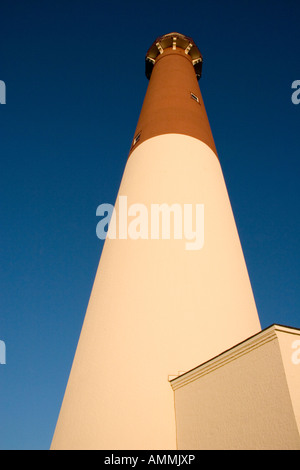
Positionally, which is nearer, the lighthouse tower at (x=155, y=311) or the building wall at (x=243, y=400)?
the building wall at (x=243, y=400)

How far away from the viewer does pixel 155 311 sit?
523 centimetres

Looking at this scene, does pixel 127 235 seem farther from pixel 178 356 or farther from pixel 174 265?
pixel 178 356

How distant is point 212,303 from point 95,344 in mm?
1826

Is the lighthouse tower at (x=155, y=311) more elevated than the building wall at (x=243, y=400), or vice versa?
the lighthouse tower at (x=155, y=311)

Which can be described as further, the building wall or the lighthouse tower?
the lighthouse tower

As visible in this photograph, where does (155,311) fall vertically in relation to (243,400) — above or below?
above

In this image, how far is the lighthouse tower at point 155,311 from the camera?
179 inches

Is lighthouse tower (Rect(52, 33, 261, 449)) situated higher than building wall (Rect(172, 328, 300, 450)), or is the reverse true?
lighthouse tower (Rect(52, 33, 261, 449))

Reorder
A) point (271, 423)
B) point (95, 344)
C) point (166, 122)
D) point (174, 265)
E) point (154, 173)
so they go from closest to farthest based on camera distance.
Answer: point (271, 423) < point (95, 344) < point (174, 265) < point (154, 173) < point (166, 122)

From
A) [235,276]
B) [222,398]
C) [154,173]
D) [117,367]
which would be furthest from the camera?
[154,173]

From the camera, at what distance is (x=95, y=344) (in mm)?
5297

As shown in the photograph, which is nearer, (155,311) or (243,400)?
(243,400)

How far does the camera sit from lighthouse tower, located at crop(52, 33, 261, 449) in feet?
15.0
